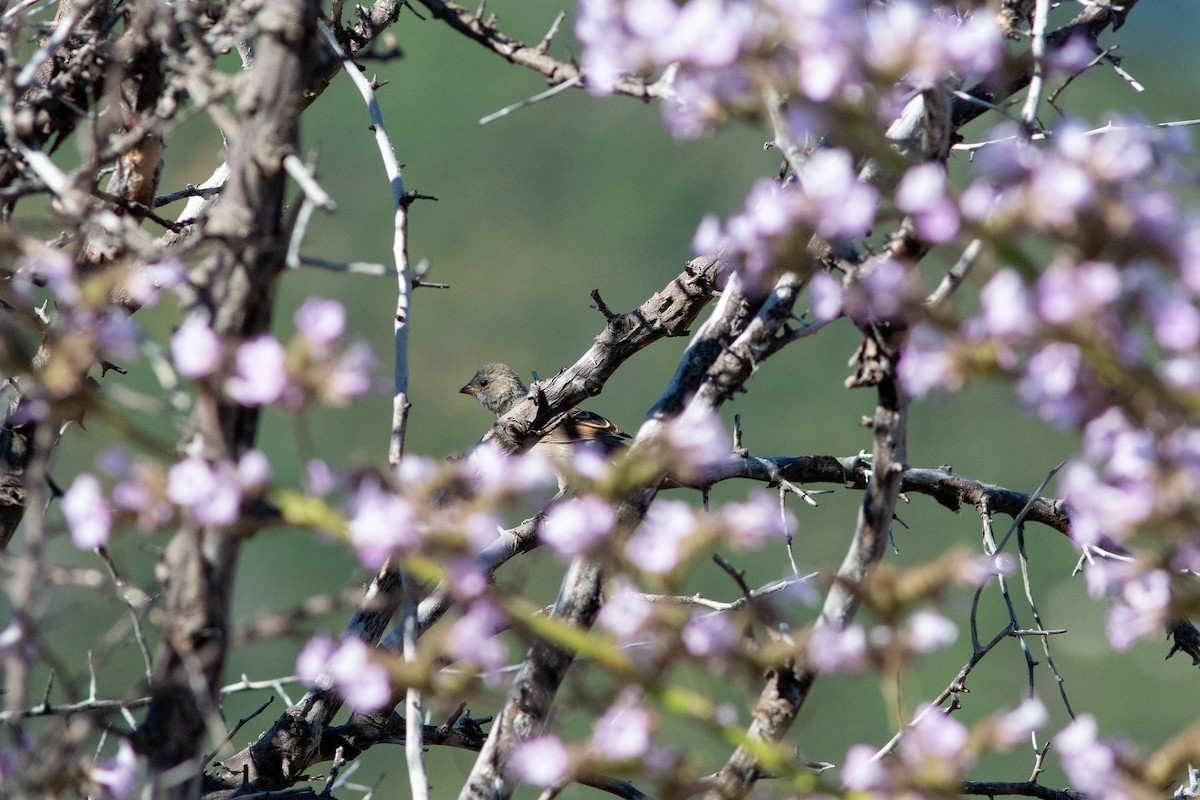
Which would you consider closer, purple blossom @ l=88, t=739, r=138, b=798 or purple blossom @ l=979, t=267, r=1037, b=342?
purple blossom @ l=979, t=267, r=1037, b=342

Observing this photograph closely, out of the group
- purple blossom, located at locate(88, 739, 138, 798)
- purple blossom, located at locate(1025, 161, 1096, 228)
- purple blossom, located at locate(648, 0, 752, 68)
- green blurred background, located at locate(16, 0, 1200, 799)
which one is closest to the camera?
purple blossom, located at locate(1025, 161, 1096, 228)

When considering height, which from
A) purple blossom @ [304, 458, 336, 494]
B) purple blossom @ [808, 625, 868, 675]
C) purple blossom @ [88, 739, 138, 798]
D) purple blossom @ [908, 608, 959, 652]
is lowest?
purple blossom @ [88, 739, 138, 798]

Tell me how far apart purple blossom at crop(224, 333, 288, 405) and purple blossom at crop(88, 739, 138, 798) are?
2.01 feet

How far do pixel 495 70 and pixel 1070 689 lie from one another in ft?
58.5

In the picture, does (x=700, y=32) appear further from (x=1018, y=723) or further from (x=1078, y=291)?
(x=1018, y=723)

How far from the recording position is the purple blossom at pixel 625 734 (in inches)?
53.9

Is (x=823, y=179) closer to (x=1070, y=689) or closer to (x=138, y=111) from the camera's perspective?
(x=138, y=111)

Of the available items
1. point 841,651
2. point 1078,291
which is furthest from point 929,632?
point 1078,291

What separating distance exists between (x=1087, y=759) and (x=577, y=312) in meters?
24.0

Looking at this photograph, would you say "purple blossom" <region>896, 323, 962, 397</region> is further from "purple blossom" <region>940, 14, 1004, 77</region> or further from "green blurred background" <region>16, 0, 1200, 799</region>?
"green blurred background" <region>16, 0, 1200, 799</region>

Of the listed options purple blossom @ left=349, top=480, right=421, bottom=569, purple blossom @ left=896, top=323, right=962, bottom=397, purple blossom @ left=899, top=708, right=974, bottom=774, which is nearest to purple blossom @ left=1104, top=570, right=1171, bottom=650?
purple blossom @ left=899, top=708, right=974, bottom=774

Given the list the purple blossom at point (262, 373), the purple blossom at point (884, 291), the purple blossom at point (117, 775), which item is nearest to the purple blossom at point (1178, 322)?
the purple blossom at point (884, 291)

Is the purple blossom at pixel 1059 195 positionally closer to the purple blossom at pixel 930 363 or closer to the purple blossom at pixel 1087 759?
A: the purple blossom at pixel 930 363

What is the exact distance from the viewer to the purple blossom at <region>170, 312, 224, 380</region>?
1354mm
